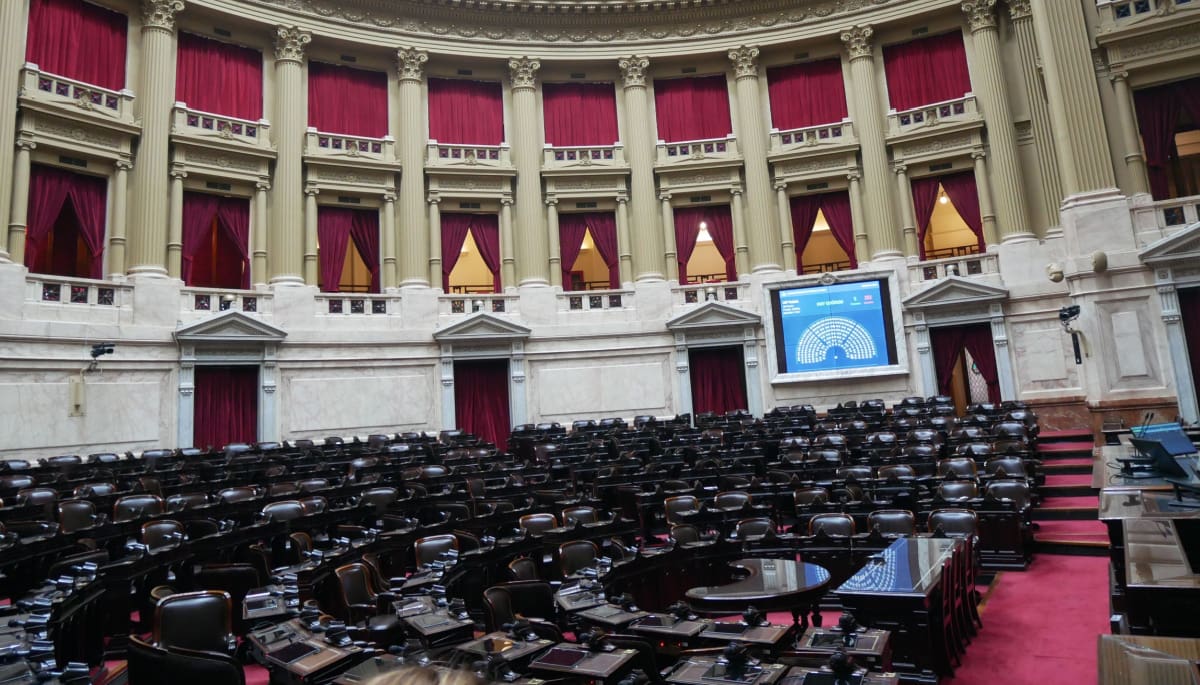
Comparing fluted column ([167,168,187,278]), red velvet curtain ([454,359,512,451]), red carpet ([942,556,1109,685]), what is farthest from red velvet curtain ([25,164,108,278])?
red carpet ([942,556,1109,685])

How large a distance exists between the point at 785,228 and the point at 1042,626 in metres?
14.0

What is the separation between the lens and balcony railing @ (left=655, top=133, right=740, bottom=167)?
18906mm

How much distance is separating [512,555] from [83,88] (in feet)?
45.7

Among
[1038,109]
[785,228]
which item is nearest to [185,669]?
[785,228]

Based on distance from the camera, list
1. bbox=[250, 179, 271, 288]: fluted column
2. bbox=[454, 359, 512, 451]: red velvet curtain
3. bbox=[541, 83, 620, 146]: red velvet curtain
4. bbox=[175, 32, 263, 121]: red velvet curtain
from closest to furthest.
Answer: bbox=[175, 32, 263, 121]: red velvet curtain < bbox=[250, 179, 271, 288]: fluted column < bbox=[454, 359, 512, 451]: red velvet curtain < bbox=[541, 83, 620, 146]: red velvet curtain

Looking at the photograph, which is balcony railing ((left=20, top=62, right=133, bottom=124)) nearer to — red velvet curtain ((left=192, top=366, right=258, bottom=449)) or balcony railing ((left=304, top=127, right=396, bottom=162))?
balcony railing ((left=304, top=127, right=396, bottom=162))

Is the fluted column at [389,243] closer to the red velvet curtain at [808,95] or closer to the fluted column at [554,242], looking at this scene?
the fluted column at [554,242]

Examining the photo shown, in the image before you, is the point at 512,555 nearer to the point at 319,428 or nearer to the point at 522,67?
the point at 319,428

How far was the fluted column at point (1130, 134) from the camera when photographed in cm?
1408

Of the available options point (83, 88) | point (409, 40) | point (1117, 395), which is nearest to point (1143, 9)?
point (1117, 395)

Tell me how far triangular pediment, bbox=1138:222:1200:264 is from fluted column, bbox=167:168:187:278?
740 inches

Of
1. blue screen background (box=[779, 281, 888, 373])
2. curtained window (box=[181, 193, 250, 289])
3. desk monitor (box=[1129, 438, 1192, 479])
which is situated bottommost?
desk monitor (box=[1129, 438, 1192, 479])

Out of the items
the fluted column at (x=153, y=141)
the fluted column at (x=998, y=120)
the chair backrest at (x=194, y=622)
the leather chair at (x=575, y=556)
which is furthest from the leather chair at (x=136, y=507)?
the fluted column at (x=998, y=120)

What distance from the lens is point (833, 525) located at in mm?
7176
